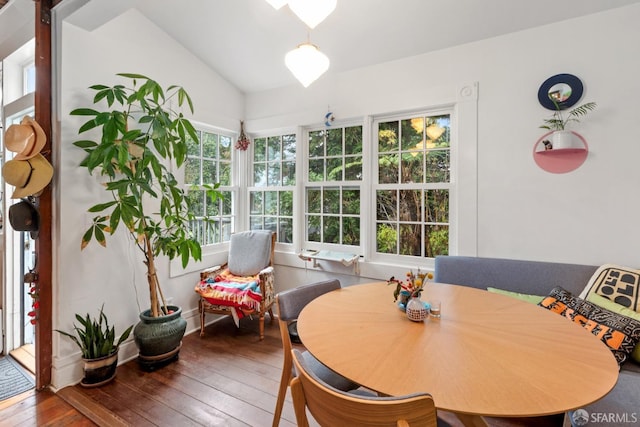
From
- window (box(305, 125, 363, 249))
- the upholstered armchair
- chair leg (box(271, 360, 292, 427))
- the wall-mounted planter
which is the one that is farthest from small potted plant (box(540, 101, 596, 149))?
the upholstered armchair

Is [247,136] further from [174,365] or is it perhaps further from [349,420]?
[349,420]

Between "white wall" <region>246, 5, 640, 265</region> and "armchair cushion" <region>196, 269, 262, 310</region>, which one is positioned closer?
"white wall" <region>246, 5, 640, 265</region>

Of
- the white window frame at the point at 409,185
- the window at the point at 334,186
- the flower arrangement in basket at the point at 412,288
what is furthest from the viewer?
the window at the point at 334,186

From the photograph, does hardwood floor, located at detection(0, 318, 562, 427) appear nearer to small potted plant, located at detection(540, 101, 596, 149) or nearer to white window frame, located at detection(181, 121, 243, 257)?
white window frame, located at detection(181, 121, 243, 257)

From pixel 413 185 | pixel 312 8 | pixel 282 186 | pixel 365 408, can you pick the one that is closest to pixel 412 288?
pixel 365 408

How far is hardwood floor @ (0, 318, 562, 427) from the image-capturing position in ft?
5.82

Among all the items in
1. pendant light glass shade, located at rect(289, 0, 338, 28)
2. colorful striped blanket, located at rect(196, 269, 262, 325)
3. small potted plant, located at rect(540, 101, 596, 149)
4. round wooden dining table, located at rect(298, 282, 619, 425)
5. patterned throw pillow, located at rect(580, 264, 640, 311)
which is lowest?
colorful striped blanket, located at rect(196, 269, 262, 325)

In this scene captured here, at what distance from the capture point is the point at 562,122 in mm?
2160

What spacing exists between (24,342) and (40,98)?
6.96 feet

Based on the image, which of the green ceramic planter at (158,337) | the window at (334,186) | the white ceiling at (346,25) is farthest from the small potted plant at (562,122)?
the green ceramic planter at (158,337)

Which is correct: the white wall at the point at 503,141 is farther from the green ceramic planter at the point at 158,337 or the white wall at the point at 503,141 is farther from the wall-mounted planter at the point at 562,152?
the green ceramic planter at the point at 158,337

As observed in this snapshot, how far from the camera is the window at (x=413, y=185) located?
2.71 meters

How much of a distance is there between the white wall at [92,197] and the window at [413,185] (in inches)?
81.8

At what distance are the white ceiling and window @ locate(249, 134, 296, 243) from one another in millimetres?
801
